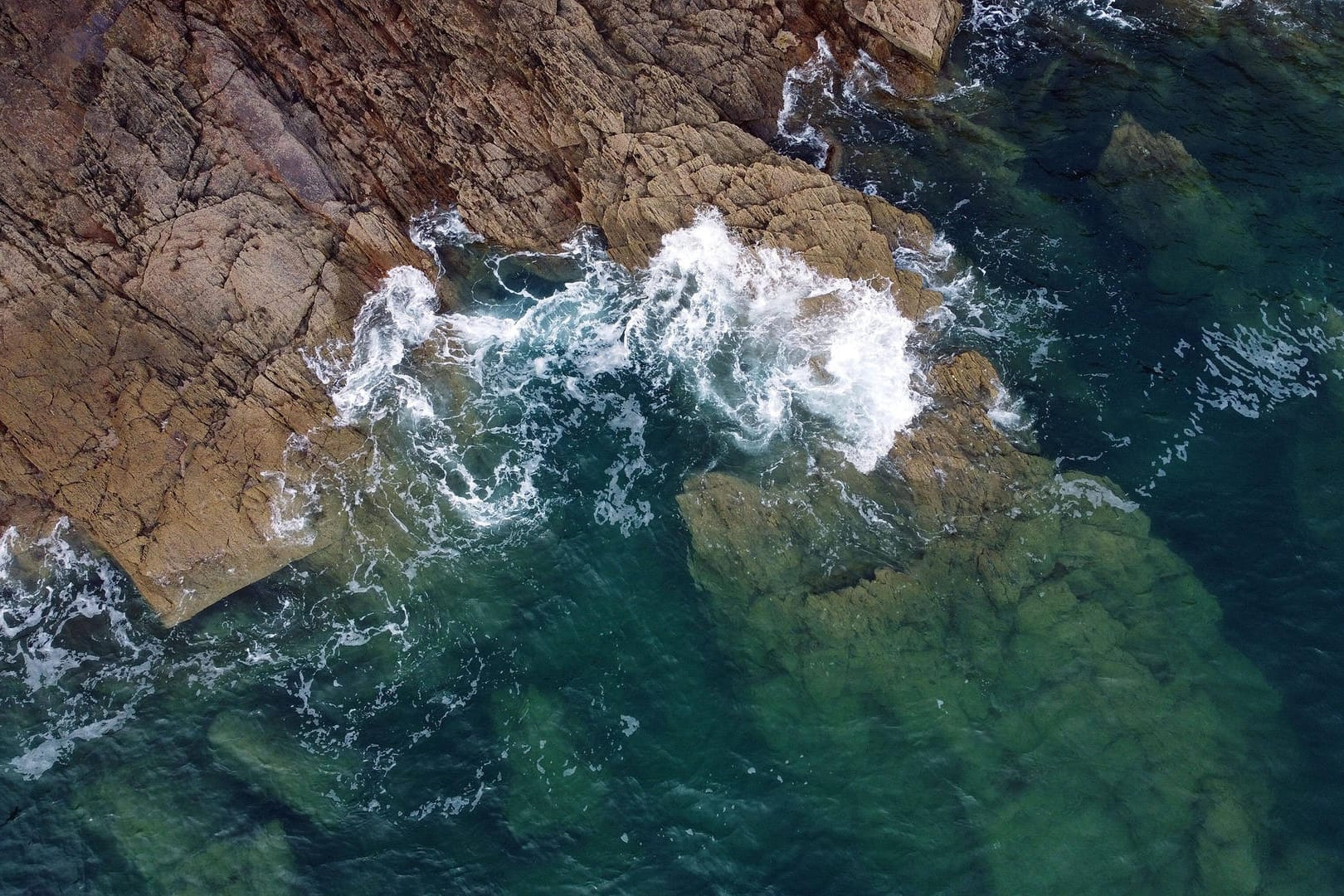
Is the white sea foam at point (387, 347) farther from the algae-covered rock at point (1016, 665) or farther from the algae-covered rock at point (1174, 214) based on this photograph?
the algae-covered rock at point (1174, 214)

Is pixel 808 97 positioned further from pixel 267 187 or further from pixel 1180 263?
pixel 267 187

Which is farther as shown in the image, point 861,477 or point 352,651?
point 861,477

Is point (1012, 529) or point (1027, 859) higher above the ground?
point (1012, 529)

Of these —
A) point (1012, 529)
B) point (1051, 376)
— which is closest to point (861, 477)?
point (1012, 529)

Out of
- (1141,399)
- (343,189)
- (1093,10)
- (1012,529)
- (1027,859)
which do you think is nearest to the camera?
(1027,859)

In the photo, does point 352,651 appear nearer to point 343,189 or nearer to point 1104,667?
point 343,189

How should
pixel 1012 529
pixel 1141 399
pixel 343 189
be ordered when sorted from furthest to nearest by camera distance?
pixel 343 189
pixel 1141 399
pixel 1012 529
